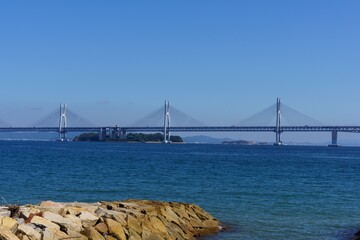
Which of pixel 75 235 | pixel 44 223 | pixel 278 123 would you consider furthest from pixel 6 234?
Answer: pixel 278 123

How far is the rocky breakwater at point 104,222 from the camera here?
28.5 ft

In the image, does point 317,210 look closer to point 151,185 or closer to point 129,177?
point 151,185

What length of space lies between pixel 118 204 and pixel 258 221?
3.52m

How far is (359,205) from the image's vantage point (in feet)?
57.0

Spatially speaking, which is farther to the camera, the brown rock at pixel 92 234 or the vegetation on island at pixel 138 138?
the vegetation on island at pixel 138 138

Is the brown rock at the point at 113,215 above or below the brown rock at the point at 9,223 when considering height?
below

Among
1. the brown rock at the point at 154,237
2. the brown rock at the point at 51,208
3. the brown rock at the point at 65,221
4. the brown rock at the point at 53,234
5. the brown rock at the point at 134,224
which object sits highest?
the brown rock at the point at 51,208

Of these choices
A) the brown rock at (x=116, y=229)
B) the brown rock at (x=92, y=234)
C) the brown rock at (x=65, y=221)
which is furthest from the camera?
the brown rock at (x=116, y=229)

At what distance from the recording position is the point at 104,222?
32.1ft

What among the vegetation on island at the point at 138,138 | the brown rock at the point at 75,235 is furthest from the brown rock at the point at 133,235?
the vegetation on island at the point at 138,138

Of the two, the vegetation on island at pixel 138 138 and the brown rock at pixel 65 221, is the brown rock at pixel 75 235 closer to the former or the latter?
the brown rock at pixel 65 221

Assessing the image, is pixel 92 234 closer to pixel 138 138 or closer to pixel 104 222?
pixel 104 222

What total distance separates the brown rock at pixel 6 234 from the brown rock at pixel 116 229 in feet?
6.16

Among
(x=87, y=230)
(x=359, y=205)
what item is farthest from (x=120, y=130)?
(x=87, y=230)
